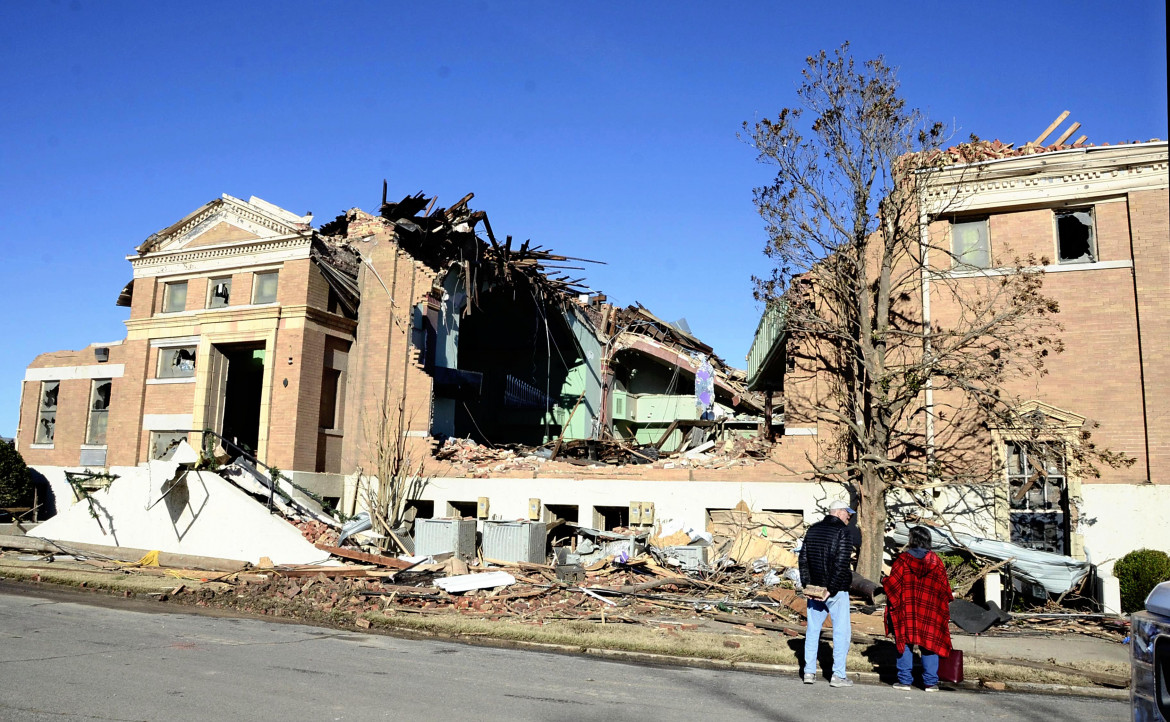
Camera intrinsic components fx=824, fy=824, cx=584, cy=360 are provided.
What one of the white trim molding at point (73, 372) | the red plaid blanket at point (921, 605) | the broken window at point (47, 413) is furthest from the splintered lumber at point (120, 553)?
the red plaid blanket at point (921, 605)

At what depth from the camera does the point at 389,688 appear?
739 cm

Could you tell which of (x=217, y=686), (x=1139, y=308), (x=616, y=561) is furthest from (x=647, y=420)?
(x=217, y=686)

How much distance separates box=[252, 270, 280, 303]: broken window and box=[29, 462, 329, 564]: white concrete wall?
5741mm

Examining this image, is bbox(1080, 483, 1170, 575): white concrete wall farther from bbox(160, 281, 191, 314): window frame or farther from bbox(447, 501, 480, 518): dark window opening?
bbox(160, 281, 191, 314): window frame

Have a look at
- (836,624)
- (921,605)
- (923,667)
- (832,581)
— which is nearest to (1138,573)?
(923,667)

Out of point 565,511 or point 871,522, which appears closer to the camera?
point 871,522

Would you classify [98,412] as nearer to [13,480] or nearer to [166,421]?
[13,480]

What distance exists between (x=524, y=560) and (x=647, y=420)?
15.0 meters

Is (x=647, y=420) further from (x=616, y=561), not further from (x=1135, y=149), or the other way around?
(x=1135, y=149)

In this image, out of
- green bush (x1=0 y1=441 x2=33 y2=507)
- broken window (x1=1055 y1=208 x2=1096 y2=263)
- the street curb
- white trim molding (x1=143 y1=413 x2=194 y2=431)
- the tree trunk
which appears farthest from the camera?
green bush (x1=0 y1=441 x2=33 y2=507)

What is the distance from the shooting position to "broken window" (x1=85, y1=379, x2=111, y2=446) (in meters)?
26.3

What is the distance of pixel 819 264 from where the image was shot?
15.7 metres

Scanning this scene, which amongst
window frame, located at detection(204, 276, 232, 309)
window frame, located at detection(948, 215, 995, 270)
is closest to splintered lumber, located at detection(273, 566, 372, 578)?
window frame, located at detection(204, 276, 232, 309)

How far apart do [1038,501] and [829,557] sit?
31.0 ft
